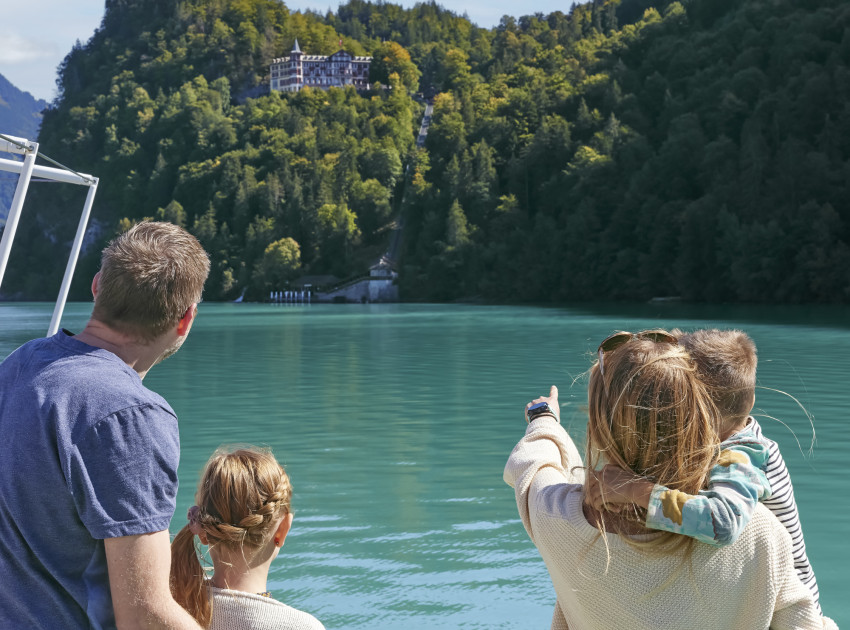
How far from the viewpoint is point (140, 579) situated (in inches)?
78.2

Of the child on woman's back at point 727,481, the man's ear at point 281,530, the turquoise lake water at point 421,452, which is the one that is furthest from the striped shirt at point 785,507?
the man's ear at point 281,530

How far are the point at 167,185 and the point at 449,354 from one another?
419 ft

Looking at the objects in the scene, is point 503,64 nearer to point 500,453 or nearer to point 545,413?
point 500,453

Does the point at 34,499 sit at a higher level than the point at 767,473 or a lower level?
lower

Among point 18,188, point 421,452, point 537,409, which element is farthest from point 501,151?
point 537,409

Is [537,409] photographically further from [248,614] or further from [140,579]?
[140,579]

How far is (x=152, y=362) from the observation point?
2.24 metres

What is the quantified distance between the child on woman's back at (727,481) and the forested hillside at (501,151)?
56920 mm

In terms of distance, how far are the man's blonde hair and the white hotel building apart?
553 ft

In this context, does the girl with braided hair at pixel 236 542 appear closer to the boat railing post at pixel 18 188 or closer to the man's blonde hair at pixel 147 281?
the man's blonde hair at pixel 147 281

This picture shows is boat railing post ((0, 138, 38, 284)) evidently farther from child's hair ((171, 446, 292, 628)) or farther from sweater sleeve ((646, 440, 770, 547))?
sweater sleeve ((646, 440, 770, 547))

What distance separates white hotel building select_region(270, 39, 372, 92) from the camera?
167 meters

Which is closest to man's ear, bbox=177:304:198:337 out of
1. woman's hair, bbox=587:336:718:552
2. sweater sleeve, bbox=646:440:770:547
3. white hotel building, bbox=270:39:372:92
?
woman's hair, bbox=587:336:718:552

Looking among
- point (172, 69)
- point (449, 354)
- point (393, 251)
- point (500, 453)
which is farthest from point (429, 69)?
point (500, 453)
